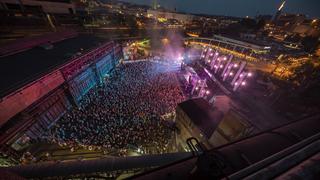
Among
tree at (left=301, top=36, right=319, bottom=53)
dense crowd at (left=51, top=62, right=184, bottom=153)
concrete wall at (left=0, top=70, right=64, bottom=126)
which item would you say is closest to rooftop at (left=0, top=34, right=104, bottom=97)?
concrete wall at (left=0, top=70, right=64, bottom=126)

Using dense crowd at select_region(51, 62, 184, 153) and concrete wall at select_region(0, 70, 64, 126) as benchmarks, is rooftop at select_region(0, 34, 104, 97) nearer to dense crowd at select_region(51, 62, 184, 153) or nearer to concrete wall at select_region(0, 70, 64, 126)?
concrete wall at select_region(0, 70, 64, 126)

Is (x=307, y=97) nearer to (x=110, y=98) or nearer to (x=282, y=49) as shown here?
(x=110, y=98)

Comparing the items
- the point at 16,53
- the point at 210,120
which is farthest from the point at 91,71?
the point at 210,120

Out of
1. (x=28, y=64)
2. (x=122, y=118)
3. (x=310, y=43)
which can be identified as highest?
(x=28, y=64)

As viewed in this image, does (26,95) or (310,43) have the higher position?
(26,95)

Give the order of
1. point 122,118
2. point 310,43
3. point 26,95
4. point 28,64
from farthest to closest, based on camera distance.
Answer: point 310,43 → point 122,118 → point 28,64 → point 26,95

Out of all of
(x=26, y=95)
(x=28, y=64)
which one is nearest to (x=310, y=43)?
(x=26, y=95)

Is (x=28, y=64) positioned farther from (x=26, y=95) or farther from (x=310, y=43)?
(x=310, y=43)
